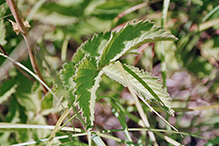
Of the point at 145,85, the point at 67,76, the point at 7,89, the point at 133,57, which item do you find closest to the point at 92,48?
the point at 67,76

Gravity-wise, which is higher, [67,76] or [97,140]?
[67,76]

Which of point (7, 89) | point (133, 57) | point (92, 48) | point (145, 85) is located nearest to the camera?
point (145, 85)

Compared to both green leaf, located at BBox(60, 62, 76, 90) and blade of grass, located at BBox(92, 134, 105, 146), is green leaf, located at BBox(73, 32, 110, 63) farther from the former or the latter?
blade of grass, located at BBox(92, 134, 105, 146)

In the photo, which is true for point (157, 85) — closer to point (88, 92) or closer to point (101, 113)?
point (88, 92)

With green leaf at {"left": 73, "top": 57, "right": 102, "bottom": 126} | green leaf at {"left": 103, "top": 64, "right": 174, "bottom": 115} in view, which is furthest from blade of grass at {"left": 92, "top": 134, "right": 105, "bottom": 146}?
green leaf at {"left": 103, "top": 64, "right": 174, "bottom": 115}

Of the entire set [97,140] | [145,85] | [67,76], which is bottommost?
[97,140]

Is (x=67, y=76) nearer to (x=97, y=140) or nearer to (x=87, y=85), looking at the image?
(x=87, y=85)

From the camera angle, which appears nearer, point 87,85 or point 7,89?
point 87,85

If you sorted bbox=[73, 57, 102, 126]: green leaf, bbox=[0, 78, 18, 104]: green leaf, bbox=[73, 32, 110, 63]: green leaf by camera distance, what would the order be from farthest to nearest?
bbox=[0, 78, 18, 104]: green leaf, bbox=[73, 32, 110, 63]: green leaf, bbox=[73, 57, 102, 126]: green leaf
